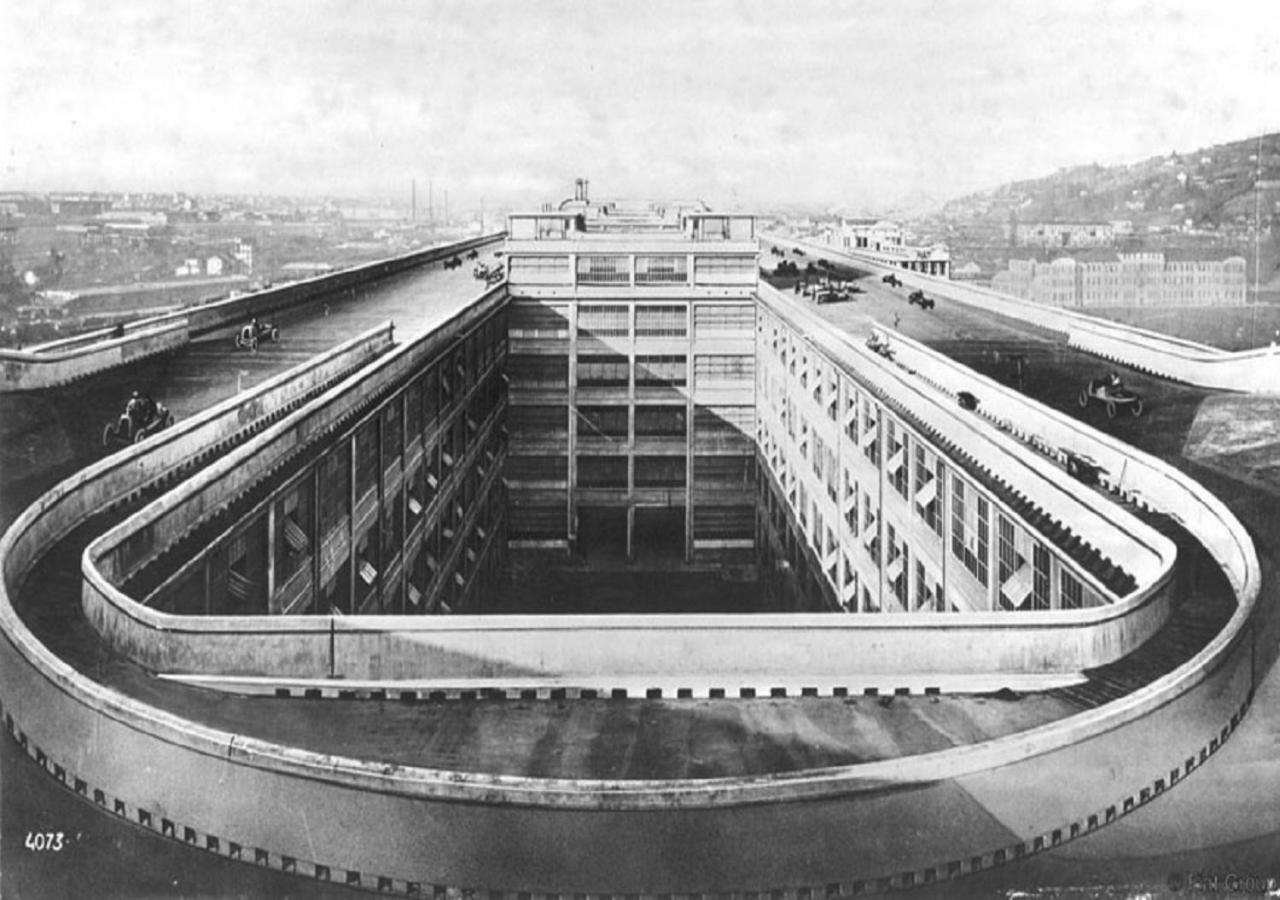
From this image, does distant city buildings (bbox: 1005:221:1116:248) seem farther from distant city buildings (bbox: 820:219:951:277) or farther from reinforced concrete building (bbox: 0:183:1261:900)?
reinforced concrete building (bbox: 0:183:1261:900)

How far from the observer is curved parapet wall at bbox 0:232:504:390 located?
30.9 metres

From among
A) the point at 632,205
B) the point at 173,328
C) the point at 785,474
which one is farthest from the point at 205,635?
the point at 632,205

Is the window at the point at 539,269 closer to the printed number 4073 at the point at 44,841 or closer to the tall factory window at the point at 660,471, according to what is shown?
the tall factory window at the point at 660,471

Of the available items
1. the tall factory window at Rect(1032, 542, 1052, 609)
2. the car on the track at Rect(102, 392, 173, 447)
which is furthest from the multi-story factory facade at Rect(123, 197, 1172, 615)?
the car on the track at Rect(102, 392, 173, 447)

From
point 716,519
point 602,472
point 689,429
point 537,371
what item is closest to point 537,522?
point 602,472

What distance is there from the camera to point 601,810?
45.3ft

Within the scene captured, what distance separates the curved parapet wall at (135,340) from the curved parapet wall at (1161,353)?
31.2m

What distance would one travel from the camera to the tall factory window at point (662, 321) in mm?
70750

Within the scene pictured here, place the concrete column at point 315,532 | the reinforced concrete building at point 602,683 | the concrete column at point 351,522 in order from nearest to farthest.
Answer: the reinforced concrete building at point 602,683 < the concrete column at point 315,532 < the concrete column at point 351,522

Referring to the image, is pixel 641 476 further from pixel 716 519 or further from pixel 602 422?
pixel 716 519

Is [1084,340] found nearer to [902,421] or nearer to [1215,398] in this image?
[1215,398]

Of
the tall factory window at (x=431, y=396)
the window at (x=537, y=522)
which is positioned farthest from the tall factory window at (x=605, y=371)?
the tall factory window at (x=431, y=396)

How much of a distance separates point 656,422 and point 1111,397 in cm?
4153

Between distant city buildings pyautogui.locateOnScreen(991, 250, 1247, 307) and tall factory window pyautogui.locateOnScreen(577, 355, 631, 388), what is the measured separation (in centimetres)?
3926
